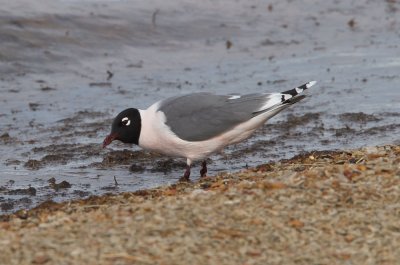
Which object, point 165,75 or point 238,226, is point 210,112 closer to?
point 238,226

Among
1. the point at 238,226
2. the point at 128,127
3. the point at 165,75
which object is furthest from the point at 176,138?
the point at 165,75

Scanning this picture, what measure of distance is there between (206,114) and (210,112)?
0.13ft

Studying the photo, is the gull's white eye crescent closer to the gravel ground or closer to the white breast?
the white breast

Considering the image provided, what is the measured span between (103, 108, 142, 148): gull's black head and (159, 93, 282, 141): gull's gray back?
0.28m

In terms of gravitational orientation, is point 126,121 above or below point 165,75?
below

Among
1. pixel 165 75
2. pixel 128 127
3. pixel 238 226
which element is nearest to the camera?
pixel 238 226

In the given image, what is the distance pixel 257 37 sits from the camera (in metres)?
16.7

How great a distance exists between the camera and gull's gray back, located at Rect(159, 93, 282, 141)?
8.20 metres

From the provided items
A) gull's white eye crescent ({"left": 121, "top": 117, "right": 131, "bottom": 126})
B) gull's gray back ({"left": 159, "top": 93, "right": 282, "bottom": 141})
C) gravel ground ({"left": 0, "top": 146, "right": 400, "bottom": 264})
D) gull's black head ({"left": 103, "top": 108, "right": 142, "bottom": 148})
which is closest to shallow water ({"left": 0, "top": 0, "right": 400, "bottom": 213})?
gull's black head ({"left": 103, "top": 108, "right": 142, "bottom": 148})

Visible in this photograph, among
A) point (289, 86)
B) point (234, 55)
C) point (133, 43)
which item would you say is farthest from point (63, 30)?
point (289, 86)

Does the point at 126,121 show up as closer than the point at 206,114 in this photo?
No

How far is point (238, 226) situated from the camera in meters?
5.54

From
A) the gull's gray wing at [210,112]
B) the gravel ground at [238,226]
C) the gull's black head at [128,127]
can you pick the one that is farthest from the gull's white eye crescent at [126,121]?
the gravel ground at [238,226]

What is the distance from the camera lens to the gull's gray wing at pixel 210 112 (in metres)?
8.21
